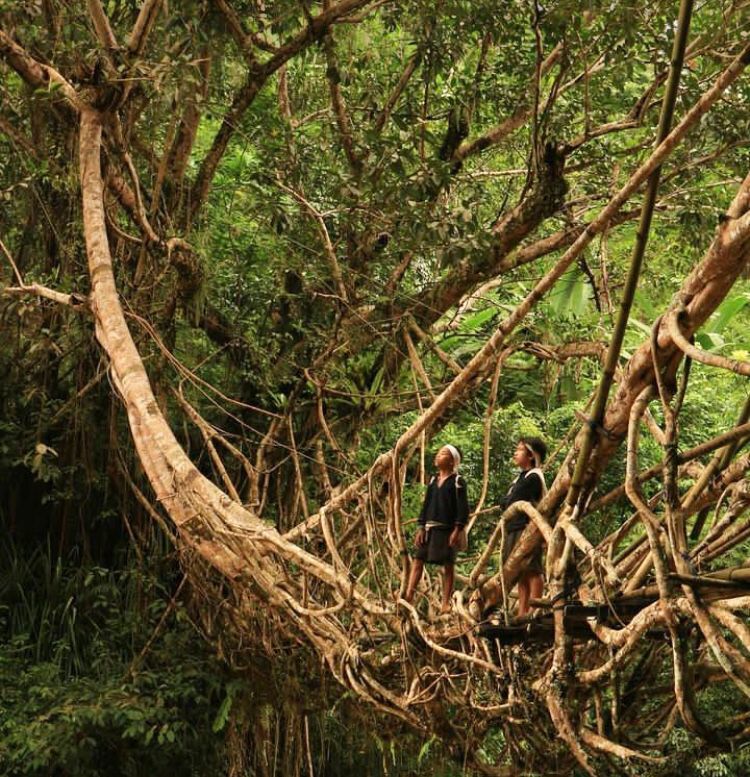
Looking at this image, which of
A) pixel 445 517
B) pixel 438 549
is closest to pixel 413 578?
pixel 438 549

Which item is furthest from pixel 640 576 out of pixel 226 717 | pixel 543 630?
pixel 226 717

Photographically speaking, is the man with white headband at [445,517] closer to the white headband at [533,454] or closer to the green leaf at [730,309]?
the white headband at [533,454]

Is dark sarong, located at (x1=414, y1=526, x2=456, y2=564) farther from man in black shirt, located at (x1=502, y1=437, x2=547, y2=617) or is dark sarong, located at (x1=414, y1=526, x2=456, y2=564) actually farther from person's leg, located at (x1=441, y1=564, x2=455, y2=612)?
man in black shirt, located at (x1=502, y1=437, x2=547, y2=617)

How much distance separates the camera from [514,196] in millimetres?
8055

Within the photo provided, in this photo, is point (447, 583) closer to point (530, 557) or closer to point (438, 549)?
point (438, 549)

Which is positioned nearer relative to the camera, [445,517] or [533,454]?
[533,454]

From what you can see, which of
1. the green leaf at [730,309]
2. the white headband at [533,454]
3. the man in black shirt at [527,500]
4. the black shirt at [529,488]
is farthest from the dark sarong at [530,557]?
the green leaf at [730,309]

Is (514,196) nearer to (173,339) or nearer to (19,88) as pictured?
(173,339)

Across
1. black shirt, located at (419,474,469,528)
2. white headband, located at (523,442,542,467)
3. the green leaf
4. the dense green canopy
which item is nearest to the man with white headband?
black shirt, located at (419,474,469,528)

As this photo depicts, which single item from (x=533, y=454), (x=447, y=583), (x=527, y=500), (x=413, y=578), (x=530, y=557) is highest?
(x=533, y=454)

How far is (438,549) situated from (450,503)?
180 mm

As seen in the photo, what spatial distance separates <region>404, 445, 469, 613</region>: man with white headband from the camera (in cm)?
Result: 458

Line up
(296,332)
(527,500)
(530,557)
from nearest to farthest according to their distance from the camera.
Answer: (530,557)
(527,500)
(296,332)

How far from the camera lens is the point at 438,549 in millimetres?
4590
